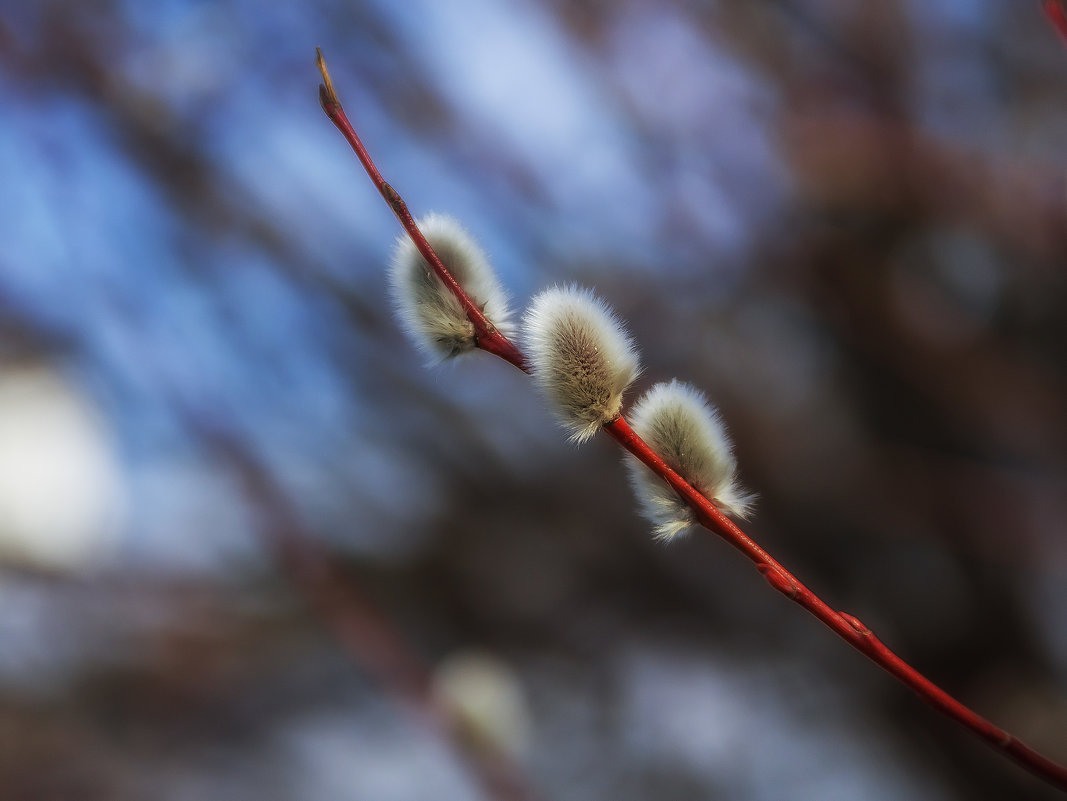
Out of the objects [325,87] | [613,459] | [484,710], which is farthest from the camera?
[613,459]

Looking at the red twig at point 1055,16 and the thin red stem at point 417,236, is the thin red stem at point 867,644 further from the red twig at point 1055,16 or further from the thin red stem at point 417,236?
the red twig at point 1055,16

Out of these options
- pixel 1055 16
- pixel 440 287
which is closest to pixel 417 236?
pixel 440 287

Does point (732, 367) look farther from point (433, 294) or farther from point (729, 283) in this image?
point (433, 294)

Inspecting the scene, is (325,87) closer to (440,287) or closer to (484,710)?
(440,287)

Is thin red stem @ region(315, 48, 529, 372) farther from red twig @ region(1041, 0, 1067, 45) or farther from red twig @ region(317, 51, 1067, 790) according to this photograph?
red twig @ region(1041, 0, 1067, 45)

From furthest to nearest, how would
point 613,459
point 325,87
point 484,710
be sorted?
Answer: point 613,459, point 484,710, point 325,87

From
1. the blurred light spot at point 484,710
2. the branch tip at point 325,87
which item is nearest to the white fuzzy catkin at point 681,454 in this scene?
the branch tip at point 325,87
